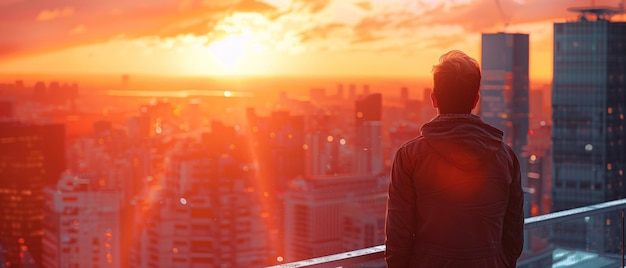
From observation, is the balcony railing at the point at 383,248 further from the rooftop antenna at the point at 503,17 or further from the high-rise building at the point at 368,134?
the rooftop antenna at the point at 503,17

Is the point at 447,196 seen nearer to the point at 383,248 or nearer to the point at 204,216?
the point at 383,248

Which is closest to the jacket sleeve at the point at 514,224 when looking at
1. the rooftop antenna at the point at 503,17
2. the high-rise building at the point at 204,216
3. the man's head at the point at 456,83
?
the man's head at the point at 456,83

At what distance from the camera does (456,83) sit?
1.66 meters

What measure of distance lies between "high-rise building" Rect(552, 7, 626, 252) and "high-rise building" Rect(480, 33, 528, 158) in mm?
1095

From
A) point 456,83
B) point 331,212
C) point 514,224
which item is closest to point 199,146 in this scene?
point 331,212

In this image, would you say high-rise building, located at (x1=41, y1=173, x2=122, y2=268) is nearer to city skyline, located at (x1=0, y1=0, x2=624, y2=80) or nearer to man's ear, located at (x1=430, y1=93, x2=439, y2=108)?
city skyline, located at (x1=0, y1=0, x2=624, y2=80)

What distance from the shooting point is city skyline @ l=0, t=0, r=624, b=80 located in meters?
18.3

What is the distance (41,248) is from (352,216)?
6.34m

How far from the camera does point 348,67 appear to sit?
2159cm

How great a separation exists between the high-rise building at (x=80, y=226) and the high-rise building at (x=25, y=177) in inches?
10.1

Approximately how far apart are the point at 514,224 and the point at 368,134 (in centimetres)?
1531

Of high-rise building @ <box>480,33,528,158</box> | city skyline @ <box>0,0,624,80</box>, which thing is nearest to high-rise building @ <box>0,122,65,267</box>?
city skyline @ <box>0,0,624,80</box>

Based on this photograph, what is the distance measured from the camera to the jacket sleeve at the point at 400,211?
65.9 inches

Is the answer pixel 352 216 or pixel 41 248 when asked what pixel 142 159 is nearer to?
pixel 41 248
